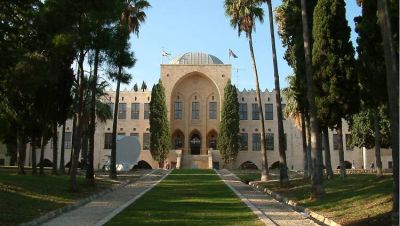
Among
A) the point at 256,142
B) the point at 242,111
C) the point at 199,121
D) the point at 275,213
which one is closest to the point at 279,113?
the point at 275,213

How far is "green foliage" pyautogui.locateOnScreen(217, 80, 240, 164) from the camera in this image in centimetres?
6675

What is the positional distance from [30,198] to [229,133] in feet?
163

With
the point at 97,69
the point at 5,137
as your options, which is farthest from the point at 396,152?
the point at 5,137

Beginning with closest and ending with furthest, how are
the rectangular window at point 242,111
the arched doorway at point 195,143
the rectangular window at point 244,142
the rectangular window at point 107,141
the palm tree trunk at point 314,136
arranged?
the palm tree trunk at point 314,136, the rectangular window at point 244,142, the rectangular window at point 242,111, the rectangular window at point 107,141, the arched doorway at point 195,143

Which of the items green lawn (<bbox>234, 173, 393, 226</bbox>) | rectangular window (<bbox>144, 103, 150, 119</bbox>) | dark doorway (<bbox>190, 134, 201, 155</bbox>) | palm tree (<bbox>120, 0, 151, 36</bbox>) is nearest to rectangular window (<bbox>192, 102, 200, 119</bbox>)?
dark doorway (<bbox>190, 134, 201, 155</bbox>)

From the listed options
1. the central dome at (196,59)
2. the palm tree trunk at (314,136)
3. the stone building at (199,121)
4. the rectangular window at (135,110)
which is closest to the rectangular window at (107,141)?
the stone building at (199,121)

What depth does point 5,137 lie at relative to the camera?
3869cm

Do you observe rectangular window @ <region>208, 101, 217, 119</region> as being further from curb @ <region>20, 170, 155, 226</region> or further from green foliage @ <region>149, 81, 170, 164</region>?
curb @ <region>20, 170, 155, 226</region>

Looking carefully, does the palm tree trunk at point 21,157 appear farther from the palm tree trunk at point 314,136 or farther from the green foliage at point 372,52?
the green foliage at point 372,52

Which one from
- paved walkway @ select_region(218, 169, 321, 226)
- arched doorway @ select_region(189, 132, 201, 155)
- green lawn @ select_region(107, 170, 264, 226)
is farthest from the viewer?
arched doorway @ select_region(189, 132, 201, 155)

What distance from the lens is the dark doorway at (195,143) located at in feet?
243

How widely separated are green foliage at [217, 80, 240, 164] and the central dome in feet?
36.8

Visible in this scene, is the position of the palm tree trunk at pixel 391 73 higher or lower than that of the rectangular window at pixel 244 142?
lower

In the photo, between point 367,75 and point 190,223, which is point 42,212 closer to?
point 190,223
